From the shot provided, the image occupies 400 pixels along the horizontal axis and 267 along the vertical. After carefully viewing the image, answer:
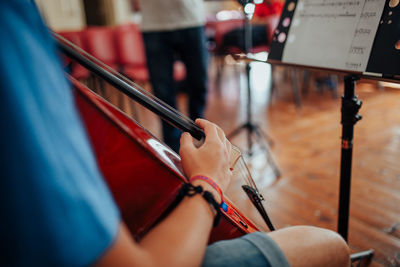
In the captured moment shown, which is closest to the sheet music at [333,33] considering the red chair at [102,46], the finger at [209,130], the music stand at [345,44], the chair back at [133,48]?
the music stand at [345,44]

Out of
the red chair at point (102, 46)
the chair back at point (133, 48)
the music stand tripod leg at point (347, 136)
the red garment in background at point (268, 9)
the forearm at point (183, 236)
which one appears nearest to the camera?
the forearm at point (183, 236)

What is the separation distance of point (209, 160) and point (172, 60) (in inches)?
58.4

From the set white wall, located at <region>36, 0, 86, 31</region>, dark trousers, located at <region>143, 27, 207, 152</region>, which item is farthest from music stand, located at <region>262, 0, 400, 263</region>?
white wall, located at <region>36, 0, 86, 31</region>

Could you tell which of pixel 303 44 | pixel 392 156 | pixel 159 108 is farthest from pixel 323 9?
pixel 392 156

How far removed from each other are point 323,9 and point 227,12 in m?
8.48

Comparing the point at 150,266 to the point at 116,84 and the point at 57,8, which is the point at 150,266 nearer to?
the point at 116,84

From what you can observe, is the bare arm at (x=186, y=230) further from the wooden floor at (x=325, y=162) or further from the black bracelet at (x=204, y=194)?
the wooden floor at (x=325, y=162)

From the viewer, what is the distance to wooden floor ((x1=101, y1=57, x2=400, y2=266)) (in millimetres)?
1313

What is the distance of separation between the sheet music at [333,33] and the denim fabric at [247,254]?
1.77 feet

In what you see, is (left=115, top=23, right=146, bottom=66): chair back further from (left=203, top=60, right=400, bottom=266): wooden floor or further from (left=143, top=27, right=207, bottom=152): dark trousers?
(left=143, top=27, right=207, bottom=152): dark trousers

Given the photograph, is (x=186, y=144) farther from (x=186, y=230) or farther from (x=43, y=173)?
(x=43, y=173)

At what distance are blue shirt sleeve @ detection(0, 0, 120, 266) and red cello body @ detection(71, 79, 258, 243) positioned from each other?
0.49 feet

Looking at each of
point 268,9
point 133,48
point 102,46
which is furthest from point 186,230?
point 268,9

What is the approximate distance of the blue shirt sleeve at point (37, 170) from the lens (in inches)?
9.9
